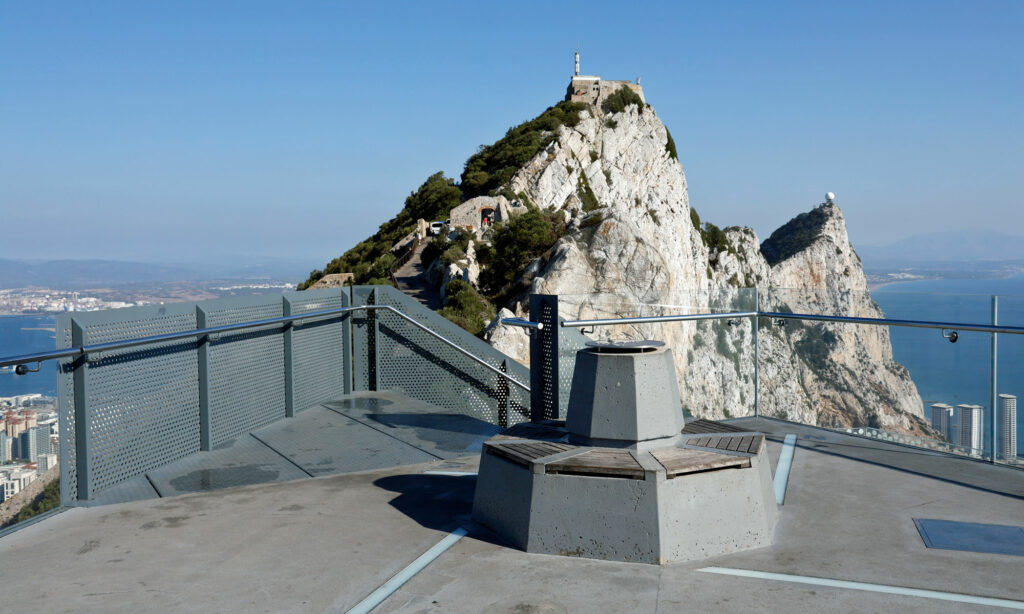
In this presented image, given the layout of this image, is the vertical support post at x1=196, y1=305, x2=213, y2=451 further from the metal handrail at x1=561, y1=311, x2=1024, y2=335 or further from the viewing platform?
the metal handrail at x1=561, y1=311, x2=1024, y2=335

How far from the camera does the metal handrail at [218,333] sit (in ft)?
15.2

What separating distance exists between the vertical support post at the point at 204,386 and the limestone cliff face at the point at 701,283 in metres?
3.10

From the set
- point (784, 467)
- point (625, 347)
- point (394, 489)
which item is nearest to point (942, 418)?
point (784, 467)

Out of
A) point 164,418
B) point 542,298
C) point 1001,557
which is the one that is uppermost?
point 542,298

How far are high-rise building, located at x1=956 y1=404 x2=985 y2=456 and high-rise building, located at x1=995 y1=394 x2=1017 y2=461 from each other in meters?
0.14

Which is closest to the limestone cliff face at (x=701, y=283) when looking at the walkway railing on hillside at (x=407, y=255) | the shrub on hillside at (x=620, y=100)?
the shrub on hillside at (x=620, y=100)

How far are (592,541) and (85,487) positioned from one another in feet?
11.7

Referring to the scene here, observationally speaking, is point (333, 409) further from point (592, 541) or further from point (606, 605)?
point (606, 605)

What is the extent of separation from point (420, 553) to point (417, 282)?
1879 inches

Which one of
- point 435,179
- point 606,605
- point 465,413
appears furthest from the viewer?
point 435,179

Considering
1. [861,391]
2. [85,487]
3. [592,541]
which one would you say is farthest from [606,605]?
[861,391]

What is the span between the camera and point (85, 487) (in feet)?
17.1

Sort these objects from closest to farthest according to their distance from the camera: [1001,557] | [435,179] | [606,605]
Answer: [606,605] < [1001,557] < [435,179]

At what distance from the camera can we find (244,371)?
6980mm
